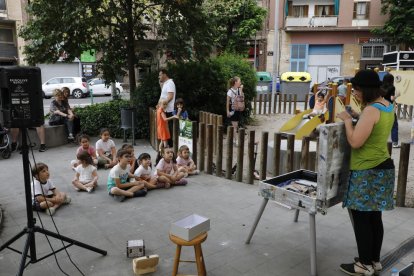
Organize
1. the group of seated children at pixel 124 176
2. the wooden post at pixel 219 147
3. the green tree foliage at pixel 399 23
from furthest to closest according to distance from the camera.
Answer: the green tree foliage at pixel 399 23, the wooden post at pixel 219 147, the group of seated children at pixel 124 176

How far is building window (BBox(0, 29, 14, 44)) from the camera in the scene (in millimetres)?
31062

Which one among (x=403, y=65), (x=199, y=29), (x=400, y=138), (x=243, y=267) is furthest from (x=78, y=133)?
(x=403, y=65)

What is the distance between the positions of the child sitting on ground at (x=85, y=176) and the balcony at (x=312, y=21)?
3027 centimetres

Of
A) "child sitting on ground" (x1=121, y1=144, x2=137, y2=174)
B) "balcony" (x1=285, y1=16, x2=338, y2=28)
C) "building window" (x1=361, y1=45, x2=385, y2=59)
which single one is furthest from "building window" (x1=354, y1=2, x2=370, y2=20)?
"child sitting on ground" (x1=121, y1=144, x2=137, y2=174)

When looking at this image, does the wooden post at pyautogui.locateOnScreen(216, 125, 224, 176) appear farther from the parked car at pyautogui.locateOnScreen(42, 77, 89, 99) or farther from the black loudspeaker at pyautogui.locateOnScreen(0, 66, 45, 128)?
the parked car at pyautogui.locateOnScreen(42, 77, 89, 99)

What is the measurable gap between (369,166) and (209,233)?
1.97 meters

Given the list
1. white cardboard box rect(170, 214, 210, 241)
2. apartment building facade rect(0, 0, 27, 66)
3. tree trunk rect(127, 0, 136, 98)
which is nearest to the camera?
white cardboard box rect(170, 214, 210, 241)

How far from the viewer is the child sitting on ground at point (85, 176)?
6027 millimetres

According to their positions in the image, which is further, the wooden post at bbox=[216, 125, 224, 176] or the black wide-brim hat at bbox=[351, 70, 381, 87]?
the wooden post at bbox=[216, 125, 224, 176]

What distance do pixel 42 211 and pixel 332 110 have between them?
7.67 m

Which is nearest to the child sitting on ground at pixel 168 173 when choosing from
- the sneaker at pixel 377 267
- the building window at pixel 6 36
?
the sneaker at pixel 377 267

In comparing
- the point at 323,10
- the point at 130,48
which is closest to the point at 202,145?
the point at 130,48

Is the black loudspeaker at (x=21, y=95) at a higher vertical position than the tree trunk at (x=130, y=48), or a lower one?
lower

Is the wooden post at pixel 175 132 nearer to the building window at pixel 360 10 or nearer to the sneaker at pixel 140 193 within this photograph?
the sneaker at pixel 140 193
